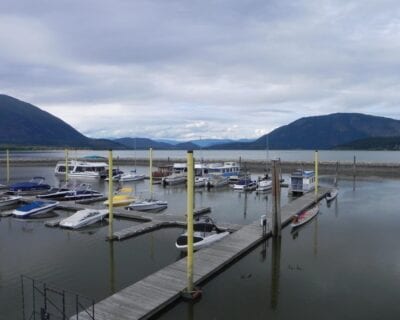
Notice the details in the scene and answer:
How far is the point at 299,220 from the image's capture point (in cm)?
2745

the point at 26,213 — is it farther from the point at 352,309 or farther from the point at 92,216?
the point at 352,309

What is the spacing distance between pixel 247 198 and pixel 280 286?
89.7 ft

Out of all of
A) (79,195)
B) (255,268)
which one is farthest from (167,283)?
(79,195)

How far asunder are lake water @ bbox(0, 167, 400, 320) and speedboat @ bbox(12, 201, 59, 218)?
968mm

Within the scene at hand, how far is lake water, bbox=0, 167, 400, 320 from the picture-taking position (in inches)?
576

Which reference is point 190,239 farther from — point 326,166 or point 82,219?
point 326,166

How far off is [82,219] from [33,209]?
7.26 meters

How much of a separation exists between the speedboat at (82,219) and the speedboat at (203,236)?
9.84 metres

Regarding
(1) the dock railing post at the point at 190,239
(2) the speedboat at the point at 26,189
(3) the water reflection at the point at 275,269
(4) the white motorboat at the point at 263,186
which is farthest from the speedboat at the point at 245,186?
(1) the dock railing post at the point at 190,239

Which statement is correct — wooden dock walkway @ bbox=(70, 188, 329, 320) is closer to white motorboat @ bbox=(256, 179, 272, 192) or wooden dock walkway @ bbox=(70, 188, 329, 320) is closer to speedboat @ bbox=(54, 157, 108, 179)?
white motorboat @ bbox=(256, 179, 272, 192)

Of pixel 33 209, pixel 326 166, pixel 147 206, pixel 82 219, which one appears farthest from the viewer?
pixel 326 166

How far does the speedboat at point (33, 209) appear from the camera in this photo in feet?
102

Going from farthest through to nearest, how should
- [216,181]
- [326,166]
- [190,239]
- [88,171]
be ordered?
[326,166], [88,171], [216,181], [190,239]

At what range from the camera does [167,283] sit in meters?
15.3
